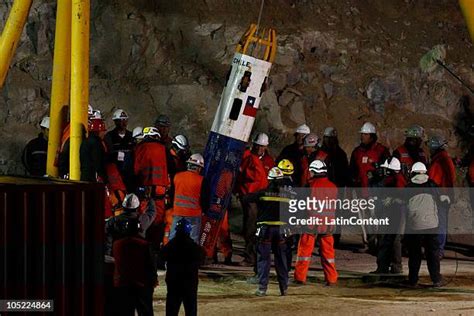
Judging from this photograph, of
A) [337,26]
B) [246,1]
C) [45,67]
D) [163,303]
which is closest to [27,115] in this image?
[45,67]

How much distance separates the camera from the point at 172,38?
80.1 feet

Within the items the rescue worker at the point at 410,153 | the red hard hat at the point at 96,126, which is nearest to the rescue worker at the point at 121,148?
the red hard hat at the point at 96,126

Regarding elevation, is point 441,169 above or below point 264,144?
below

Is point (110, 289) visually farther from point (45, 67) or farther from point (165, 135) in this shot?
point (45, 67)

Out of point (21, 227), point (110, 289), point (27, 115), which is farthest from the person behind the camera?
point (27, 115)

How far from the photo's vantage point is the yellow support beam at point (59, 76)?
1561 centimetres

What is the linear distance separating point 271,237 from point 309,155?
4111 millimetres

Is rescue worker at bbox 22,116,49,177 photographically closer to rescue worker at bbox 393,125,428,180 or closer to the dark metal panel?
rescue worker at bbox 393,125,428,180

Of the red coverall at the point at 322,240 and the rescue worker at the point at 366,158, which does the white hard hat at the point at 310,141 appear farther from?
the red coverall at the point at 322,240

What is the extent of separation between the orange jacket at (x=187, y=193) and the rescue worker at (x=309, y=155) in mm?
2973

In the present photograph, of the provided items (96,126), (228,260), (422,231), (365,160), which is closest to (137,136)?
(96,126)

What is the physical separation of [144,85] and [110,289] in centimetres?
1270

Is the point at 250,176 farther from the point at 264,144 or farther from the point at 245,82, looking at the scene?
the point at 245,82

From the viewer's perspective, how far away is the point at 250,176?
58.0 ft
